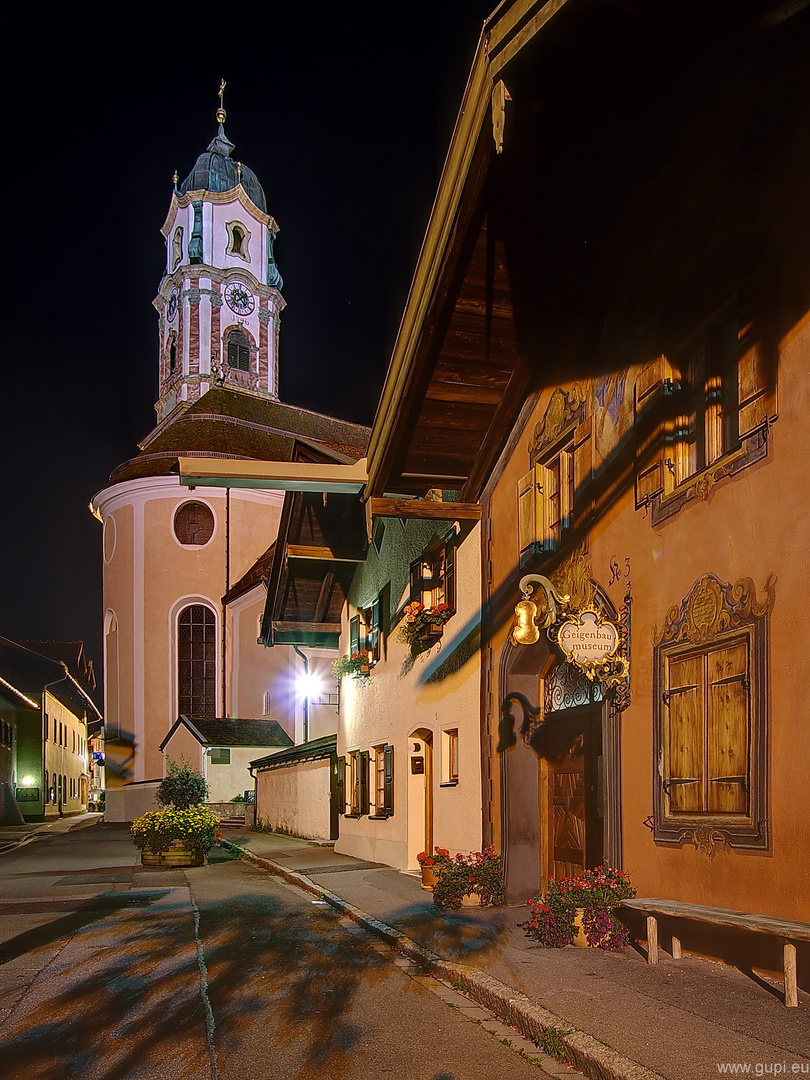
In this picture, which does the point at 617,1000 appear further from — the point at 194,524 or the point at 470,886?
the point at 194,524

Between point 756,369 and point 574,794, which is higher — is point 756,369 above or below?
above

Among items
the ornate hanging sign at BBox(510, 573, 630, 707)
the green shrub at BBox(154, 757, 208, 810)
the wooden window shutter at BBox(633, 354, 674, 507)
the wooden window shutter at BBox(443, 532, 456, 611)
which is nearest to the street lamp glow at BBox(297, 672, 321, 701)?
the green shrub at BBox(154, 757, 208, 810)

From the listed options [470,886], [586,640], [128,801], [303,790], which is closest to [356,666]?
[303,790]

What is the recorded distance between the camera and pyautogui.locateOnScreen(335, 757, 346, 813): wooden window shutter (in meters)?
21.4

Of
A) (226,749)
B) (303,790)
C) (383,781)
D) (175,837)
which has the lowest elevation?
(226,749)

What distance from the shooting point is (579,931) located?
29.0 ft

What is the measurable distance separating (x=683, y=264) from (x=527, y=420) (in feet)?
12.4

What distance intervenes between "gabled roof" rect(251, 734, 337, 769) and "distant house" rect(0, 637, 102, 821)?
1792 cm

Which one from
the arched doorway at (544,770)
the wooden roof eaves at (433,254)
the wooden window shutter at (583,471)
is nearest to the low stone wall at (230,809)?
the wooden roof eaves at (433,254)

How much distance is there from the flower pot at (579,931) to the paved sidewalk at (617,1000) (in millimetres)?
208

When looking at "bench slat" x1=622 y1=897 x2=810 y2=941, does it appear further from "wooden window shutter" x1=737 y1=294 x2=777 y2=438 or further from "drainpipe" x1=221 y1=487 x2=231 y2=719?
"drainpipe" x1=221 y1=487 x2=231 y2=719

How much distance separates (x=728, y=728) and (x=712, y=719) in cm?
23

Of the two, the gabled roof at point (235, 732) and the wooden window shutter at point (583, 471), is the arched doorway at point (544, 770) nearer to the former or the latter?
the wooden window shutter at point (583, 471)

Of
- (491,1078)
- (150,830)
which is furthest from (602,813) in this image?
(150,830)
